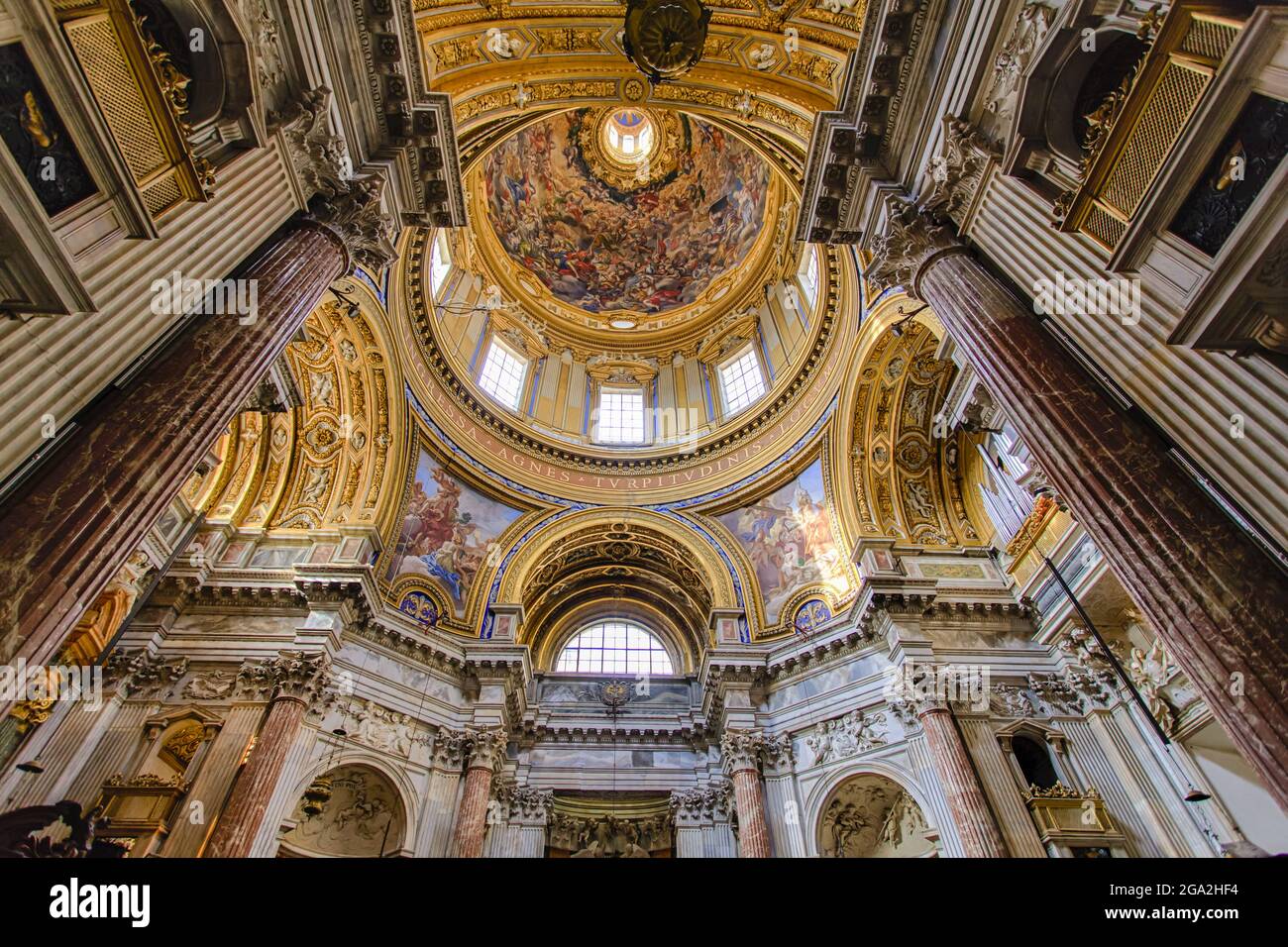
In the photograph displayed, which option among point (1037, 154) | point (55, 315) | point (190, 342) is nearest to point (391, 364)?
point (190, 342)

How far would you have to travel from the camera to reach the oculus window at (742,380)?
20.3 m

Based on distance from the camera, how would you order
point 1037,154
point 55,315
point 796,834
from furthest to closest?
point 796,834 → point 1037,154 → point 55,315

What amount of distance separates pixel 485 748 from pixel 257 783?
452 centimetres

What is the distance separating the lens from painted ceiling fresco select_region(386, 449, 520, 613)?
15.5 meters

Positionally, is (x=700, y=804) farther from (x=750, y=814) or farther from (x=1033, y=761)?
(x=1033, y=761)

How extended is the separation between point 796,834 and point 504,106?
14848 millimetres

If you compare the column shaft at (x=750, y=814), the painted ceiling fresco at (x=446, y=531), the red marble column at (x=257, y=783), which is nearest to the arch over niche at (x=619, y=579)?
the painted ceiling fresco at (x=446, y=531)

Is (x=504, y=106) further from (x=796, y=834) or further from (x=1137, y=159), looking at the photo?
(x=796, y=834)

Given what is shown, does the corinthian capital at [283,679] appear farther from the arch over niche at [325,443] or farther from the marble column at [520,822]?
the marble column at [520,822]

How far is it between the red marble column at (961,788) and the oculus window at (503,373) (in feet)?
48.0

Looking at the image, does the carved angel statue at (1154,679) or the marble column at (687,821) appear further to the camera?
the marble column at (687,821)

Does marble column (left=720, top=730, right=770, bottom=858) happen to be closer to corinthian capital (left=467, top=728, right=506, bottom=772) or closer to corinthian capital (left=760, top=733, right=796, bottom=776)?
corinthian capital (left=760, top=733, right=796, bottom=776)

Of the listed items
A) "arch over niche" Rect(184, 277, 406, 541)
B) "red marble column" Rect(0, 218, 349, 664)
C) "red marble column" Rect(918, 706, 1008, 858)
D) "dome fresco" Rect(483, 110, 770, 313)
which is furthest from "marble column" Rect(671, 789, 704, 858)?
"dome fresco" Rect(483, 110, 770, 313)

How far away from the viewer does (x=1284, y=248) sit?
390 centimetres
